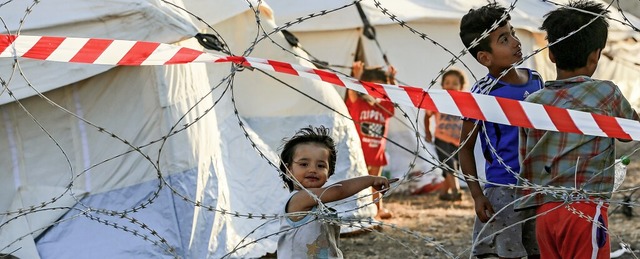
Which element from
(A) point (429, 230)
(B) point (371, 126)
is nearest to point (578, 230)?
(A) point (429, 230)

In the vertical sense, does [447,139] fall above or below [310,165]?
above

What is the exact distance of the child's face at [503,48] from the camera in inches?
156

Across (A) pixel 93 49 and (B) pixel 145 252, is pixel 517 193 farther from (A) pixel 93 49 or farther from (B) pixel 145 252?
(B) pixel 145 252

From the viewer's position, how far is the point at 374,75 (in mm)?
9008

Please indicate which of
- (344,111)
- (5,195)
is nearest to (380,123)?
(344,111)

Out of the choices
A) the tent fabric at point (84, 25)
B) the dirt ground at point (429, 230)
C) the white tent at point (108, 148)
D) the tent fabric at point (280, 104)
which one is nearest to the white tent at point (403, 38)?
the dirt ground at point (429, 230)

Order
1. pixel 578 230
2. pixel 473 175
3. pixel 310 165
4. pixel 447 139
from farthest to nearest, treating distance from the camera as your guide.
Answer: pixel 447 139 → pixel 473 175 → pixel 310 165 → pixel 578 230

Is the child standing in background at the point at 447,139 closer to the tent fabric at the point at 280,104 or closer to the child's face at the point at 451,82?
the child's face at the point at 451,82

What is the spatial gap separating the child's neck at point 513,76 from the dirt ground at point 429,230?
1.88m

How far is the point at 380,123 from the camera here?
8.40 metres

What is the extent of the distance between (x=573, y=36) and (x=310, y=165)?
3.12ft

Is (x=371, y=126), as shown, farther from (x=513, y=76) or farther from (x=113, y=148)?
(x=513, y=76)

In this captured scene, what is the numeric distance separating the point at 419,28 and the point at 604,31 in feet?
20.9

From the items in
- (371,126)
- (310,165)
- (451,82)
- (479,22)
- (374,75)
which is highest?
(374,75)
